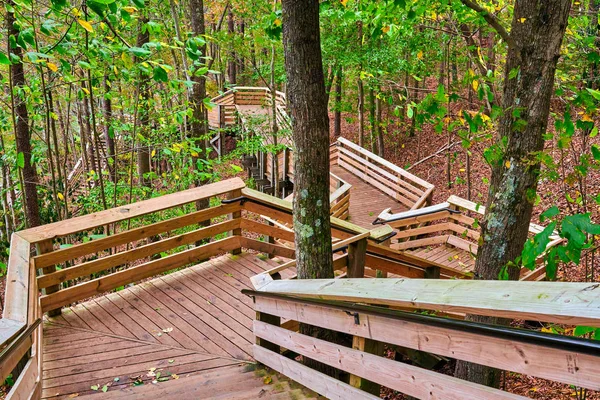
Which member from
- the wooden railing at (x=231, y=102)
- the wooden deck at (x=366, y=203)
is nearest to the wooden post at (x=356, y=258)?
the wooden deck at (x=366, y=203)

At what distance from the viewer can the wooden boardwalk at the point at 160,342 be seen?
3527 mm

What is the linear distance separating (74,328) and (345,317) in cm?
304

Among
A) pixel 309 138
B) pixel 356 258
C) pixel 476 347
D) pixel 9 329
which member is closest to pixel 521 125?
pixel 309 138

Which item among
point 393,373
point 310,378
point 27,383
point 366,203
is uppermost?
point 393,373

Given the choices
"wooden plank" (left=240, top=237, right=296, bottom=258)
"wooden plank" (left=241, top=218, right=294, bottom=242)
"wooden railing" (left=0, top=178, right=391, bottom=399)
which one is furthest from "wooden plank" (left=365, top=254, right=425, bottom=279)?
"wooden plank" (left=241, top=218, right=294, bottom=242)

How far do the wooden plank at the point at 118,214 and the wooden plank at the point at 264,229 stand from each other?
551 mm

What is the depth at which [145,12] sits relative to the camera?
8.28 meters

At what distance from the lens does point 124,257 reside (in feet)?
16.5

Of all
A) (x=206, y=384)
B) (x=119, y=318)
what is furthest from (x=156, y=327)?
(x=206, y=384)

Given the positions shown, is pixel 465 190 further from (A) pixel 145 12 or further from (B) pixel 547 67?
(B) pixel 547 67

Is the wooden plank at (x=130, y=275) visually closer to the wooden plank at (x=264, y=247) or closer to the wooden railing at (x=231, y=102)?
the wooden plank at (x=264, y=247)

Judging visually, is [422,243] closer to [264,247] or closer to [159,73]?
[264,247]

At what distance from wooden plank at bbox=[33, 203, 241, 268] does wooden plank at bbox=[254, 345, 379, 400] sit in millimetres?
1951

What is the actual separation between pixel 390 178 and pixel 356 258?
8.96 metres
